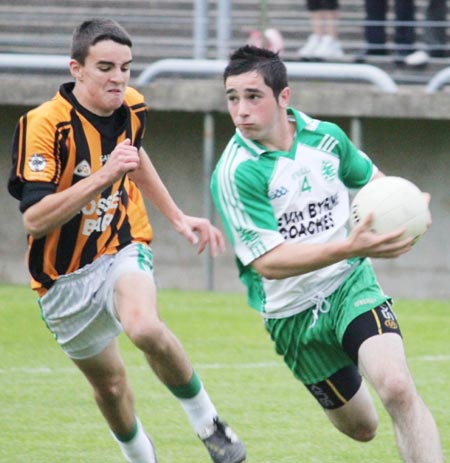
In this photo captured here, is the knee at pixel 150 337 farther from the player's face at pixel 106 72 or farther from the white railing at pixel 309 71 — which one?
the white railing at pixel 309 71

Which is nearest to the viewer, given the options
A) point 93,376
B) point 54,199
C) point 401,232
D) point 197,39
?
point 401,232

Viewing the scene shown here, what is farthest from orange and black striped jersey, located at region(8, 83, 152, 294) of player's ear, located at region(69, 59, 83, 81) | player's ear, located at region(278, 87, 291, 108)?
player's ear, located at region(278, 87, 291, 108)

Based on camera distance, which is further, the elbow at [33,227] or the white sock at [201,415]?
the white sock at [201,415]

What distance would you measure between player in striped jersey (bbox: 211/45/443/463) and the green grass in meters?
0.98

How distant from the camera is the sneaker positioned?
6570 millimetres

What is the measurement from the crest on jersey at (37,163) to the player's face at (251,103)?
0.95 metres

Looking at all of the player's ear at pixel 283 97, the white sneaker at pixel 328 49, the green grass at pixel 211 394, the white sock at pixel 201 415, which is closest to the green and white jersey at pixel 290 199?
the player's ear at pixel 283 97

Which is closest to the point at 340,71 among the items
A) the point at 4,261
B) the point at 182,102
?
the point at 182,102

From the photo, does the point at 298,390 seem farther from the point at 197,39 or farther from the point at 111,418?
the point at 197,39

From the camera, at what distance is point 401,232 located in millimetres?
5500

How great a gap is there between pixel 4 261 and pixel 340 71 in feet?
15.1

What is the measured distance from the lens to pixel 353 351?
19.5 ft

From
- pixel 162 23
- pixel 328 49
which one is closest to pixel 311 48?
pixel 328 49

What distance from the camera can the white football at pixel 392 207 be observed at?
567 centimetres
